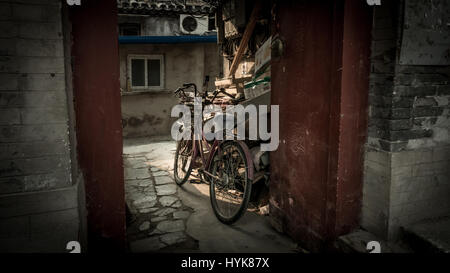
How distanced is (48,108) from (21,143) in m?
0.29

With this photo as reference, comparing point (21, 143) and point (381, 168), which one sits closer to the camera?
point (21, 143)

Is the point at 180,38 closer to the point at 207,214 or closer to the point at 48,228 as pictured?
the point at 207,214

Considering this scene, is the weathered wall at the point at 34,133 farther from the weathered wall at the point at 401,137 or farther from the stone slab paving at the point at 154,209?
the weathered wall at the point at 401,137

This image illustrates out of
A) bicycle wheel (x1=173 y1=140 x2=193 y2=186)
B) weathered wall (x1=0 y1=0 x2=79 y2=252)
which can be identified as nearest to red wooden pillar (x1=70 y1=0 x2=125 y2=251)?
weathered wall (x1=0 y1=0 x2=79 y2=252)

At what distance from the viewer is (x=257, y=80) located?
4383mm

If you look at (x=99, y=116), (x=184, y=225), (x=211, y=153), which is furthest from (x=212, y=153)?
(x=99, y=116)

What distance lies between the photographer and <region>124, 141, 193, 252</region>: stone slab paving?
130 inches

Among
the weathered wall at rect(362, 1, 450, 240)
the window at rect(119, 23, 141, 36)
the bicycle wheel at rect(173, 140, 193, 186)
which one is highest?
the window at rect(119, 23, 141, 36)

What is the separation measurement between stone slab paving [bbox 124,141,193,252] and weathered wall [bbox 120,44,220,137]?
4.18m

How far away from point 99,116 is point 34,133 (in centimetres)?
50

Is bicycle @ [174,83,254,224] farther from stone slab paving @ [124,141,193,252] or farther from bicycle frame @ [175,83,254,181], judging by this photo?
stone slab paving @ [124,141,193,252]

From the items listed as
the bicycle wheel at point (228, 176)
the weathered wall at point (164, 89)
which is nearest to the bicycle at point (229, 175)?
the bicycle wheel at point (228, 176)

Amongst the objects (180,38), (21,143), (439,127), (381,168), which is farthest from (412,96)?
(180,38)

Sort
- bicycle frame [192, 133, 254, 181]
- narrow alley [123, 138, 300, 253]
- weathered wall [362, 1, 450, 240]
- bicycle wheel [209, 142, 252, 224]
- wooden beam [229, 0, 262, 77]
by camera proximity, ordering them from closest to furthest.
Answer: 1. weathered wall [362, 1, 450, 240]
2. narrow alley [123, 138, 300, 253]
3. bicycle frame [192, 133, 254, 181]
4. bicycle wheel [209, 142, 252, 224]
5. wooden beam [229, 0, 262, 77]
